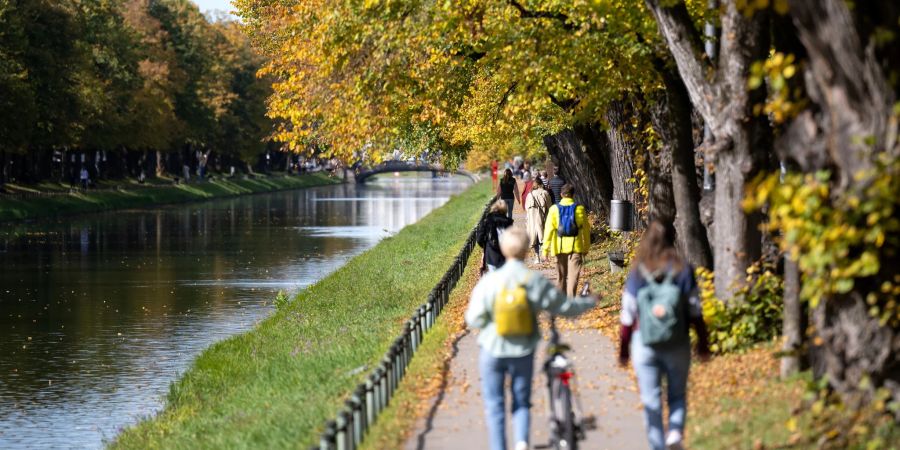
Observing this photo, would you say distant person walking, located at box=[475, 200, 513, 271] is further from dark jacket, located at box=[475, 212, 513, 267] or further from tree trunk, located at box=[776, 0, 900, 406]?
tree trunk, located at box=[776, 0, 900, 406]

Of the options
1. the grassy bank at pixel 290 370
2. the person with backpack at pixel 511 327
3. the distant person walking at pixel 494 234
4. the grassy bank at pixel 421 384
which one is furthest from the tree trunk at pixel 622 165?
the person with backpack at pixel 511 327

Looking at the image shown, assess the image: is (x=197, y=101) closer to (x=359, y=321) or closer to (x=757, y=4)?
(x=359, y=321)

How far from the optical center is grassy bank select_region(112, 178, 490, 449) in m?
14.7

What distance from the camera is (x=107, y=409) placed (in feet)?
65.1

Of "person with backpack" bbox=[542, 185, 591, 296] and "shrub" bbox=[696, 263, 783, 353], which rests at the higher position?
"person with backpack" bbox=[542, 185, 591, 296]

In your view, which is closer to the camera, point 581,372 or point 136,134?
point 581,372

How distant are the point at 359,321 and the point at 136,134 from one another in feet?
190

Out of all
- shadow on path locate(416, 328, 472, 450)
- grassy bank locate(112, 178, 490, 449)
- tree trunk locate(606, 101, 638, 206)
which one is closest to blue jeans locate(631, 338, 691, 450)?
shadow on path locate(416, 328, 472, 450)

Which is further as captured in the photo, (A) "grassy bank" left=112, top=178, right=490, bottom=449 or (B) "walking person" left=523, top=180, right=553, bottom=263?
(B) "walking person" left=523, top=180, right=553, bottom=263

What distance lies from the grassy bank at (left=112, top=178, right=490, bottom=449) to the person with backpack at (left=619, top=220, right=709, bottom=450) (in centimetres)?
374

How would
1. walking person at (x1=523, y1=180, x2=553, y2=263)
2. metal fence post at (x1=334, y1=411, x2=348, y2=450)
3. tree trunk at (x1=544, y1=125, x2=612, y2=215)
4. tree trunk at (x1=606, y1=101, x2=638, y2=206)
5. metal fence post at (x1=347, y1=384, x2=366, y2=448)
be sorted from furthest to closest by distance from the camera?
1. tree trunk at (x1=544, y1=125, x2=612, y2=215)
2. tree trunk at (x1=606, y1=101, x2=638, y2=206)
3. walking person at (x1=523, y1=180, x2=553, y2=263)
4. metal fence post at (x1=347, y1=384, x2=366, y2=448)
5. metal fence post at (x1=334, y1=411, x2=348, y2=450)

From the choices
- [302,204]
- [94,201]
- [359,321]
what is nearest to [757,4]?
[359,321]

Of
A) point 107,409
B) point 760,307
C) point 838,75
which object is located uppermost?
point 838,75

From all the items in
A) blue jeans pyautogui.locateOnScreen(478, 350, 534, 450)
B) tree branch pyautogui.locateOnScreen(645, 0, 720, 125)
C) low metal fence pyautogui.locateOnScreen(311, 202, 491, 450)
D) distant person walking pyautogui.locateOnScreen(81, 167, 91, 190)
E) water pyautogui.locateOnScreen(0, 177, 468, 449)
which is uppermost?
tree branch pyautogui.locateOnScreen(645, 0, 720, 125)
